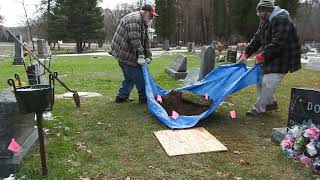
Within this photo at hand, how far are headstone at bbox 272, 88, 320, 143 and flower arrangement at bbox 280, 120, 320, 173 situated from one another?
107mm

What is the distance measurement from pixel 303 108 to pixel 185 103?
2630 millimetres

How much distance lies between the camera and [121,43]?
7492 millimetres

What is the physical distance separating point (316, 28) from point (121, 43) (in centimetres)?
5643

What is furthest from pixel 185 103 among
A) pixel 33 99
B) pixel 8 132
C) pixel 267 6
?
pixel 33 99

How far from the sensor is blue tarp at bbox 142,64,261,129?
6.10m

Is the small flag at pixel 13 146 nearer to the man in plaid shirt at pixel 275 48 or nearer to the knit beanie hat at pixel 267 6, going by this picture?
the man in plaid shirt at pixel 275 48

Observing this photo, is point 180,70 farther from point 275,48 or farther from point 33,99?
point 33,99

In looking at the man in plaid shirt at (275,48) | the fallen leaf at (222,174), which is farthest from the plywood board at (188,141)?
the man in plaid shirt at (275,48)

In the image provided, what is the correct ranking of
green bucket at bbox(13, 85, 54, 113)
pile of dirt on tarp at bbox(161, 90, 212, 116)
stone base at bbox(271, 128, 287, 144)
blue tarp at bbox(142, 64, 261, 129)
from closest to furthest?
green bucket at bbox(13, 85, 54, 113) → stone base at bbox(271, 128, 287, 144) → blue tarp at bbox(142, 64, 261, 129) → pile of dirt on tarp at bbox(161, 90, 212, 116)

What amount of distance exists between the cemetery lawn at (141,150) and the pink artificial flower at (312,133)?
368mm

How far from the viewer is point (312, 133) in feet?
13.7

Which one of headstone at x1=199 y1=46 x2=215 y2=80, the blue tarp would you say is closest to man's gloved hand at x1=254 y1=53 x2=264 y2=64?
the blue tarp

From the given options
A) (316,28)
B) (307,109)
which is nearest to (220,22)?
(316,28)

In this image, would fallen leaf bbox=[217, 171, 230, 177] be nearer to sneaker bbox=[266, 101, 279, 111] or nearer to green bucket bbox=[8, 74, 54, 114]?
green bucket bbox=[8, 74, 54, 114]
